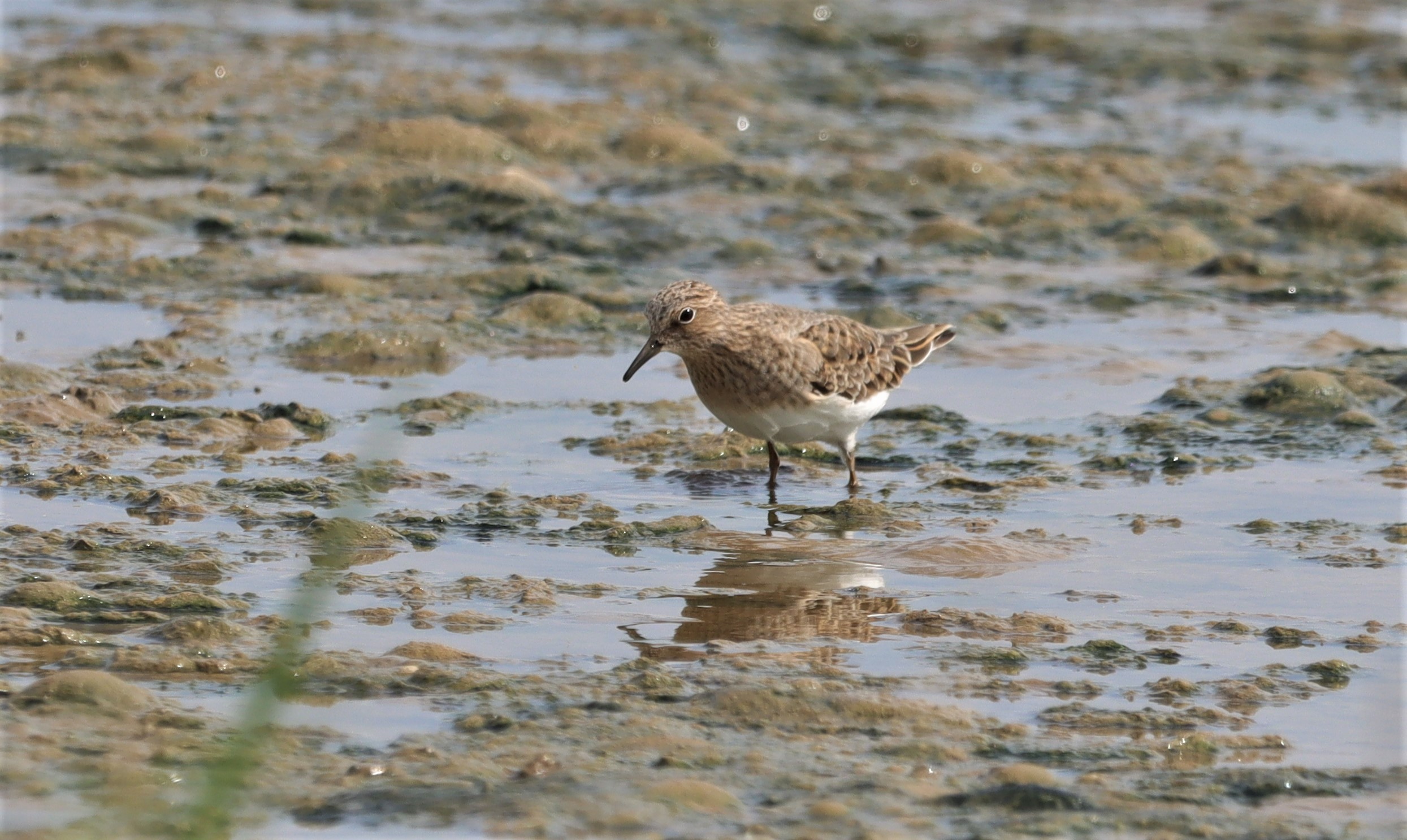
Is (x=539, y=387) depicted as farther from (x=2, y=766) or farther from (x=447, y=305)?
(x=2, y=766)

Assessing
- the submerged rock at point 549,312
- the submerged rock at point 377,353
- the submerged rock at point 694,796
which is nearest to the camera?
the submerged rock at point 694,796

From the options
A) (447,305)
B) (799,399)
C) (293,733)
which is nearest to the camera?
(293,733)

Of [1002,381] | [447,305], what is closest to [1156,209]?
[1002,381]

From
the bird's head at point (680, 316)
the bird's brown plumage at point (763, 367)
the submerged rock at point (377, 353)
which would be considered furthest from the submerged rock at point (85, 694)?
the submerged rock at point (377, 353)

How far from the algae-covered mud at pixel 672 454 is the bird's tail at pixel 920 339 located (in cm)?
29

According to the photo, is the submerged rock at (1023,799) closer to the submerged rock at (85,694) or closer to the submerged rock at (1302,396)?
the submerged rock at (85,694)

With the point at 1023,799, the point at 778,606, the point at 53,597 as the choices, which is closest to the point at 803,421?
the point at 778,606

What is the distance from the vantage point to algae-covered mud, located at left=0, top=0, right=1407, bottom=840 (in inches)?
174

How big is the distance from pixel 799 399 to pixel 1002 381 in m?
1.95

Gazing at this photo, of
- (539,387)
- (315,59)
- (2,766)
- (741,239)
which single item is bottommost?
(2,766)

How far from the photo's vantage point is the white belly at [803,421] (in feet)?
23.5

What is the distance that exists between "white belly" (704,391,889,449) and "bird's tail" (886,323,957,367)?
0.74 meters

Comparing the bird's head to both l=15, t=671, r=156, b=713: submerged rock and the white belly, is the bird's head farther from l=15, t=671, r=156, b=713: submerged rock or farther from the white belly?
l=15, t=671, r=156, b=713: submerged rock

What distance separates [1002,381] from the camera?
884cm
